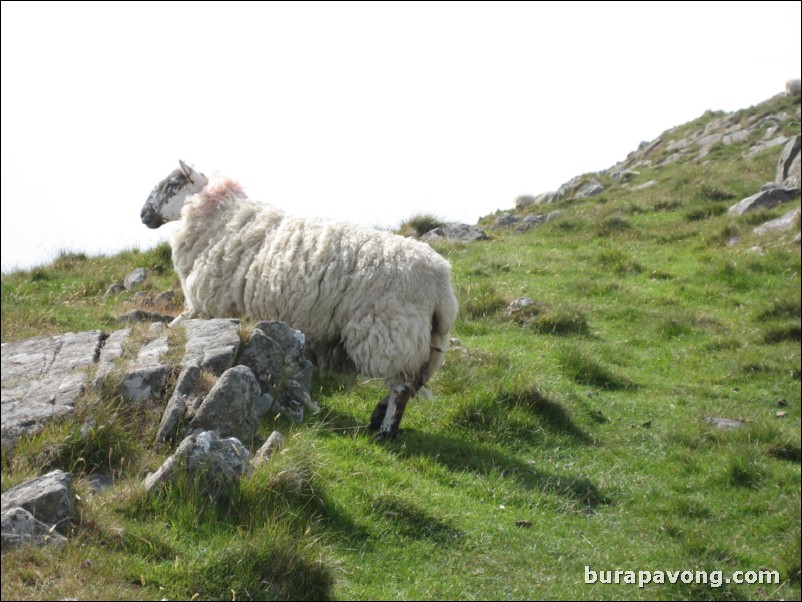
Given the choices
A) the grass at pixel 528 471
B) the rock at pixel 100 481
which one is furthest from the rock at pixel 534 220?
the rock at pixel 100 481

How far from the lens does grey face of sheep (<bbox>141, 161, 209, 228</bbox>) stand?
1068 centimetres

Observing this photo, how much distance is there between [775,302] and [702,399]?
97 cm

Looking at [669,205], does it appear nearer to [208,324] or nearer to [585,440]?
[585,440]

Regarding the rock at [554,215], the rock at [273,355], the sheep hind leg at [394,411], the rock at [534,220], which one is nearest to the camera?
the rock at [273,355]

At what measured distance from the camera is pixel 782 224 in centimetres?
524

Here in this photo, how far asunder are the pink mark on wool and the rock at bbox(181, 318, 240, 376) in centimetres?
279

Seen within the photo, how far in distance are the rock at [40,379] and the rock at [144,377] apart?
32 cm

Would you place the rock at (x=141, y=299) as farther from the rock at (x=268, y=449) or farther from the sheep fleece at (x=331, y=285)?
the rock at (x=268, y=449)

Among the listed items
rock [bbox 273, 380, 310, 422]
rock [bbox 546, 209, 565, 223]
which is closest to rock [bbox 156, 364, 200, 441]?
rock [bbox 273, 380, 310, 422]

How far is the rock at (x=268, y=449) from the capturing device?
5820 millimetres

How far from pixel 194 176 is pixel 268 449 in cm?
577

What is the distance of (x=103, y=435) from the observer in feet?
18.2

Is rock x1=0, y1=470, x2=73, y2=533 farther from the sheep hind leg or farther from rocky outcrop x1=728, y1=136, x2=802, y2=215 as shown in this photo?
rocky outcrop x1=728, y1=136, x2=802, y2=215

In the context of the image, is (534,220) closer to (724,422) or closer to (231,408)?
(231,408)
